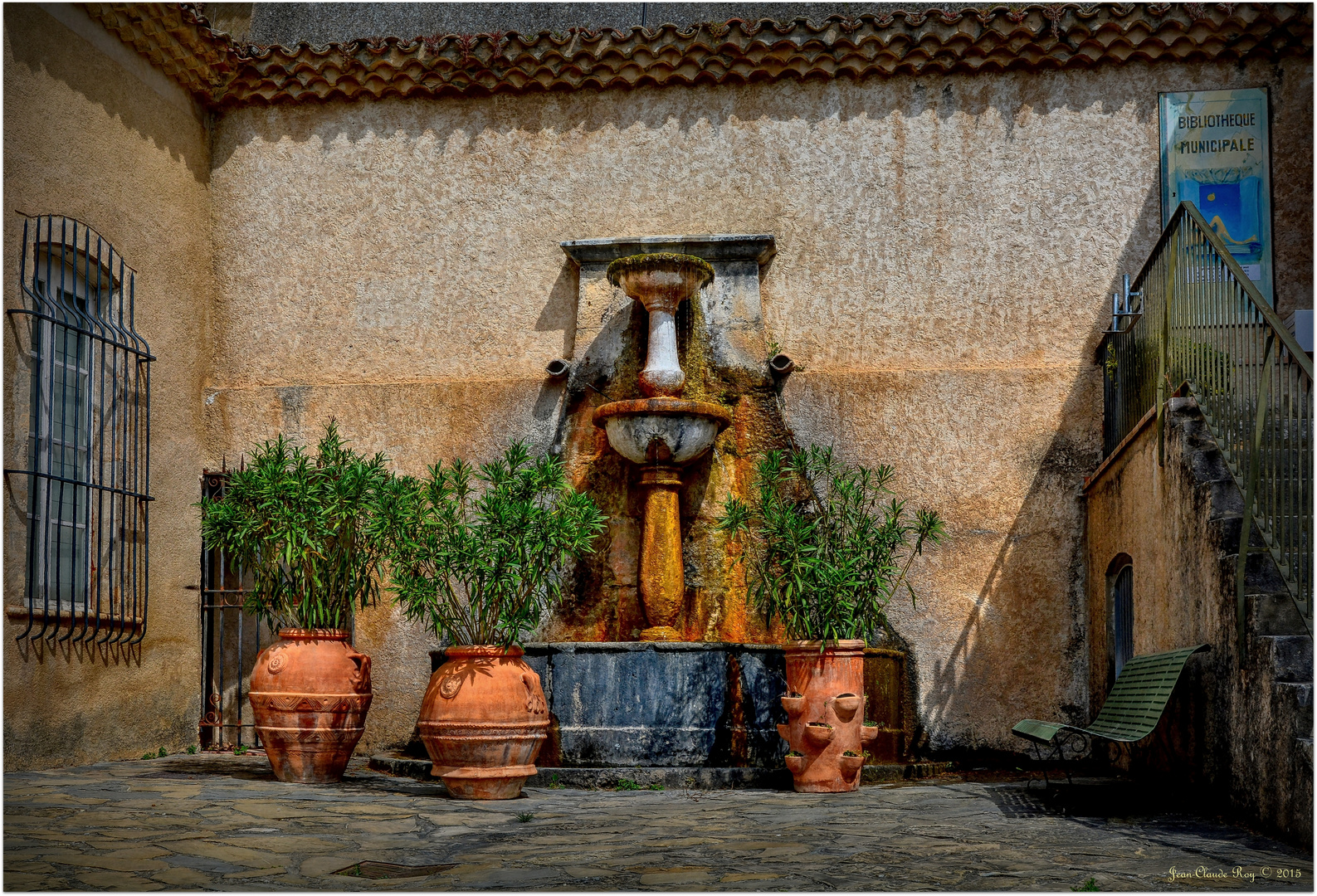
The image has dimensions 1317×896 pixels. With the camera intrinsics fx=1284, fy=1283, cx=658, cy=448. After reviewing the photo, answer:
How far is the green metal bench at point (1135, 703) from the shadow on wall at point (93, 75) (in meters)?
6.69

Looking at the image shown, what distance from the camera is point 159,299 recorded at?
9.09m

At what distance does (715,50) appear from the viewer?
9.45 m

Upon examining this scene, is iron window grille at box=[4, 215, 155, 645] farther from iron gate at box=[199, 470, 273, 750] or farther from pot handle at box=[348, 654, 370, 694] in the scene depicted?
pot handle at box=[348, 654, 370, 694]

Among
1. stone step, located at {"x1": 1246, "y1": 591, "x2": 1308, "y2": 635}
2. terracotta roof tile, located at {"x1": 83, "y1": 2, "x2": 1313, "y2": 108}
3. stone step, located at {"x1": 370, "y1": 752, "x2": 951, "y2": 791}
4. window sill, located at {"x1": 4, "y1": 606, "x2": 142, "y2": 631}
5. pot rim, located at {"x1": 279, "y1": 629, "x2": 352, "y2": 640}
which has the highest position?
terracotta roof tile, located at {"x1": 83, "y1": 2, "x2": 1313, "y2": 108}

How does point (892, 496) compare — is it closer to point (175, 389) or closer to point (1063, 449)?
point (1063, 449)

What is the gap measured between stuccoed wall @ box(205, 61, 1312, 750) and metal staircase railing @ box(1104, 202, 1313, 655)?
134 cm

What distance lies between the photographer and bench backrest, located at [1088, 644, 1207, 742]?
5.76 m

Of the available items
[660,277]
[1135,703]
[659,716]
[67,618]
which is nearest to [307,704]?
[67,618]

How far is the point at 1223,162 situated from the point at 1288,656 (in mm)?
5180

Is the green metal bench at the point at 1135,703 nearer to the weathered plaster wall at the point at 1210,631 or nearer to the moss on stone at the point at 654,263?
the weathered plaster wall at the point at 1210,631

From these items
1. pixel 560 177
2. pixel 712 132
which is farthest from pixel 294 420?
pixel 712 132

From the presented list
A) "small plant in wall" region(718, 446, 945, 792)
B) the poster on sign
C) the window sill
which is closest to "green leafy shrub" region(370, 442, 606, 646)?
"small plant in wall" region(718, 446, 945, 792)

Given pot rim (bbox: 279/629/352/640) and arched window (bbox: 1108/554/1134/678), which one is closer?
pot rim (bbox: 279/629/352/640)

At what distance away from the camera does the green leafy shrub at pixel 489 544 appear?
659 centimetres
